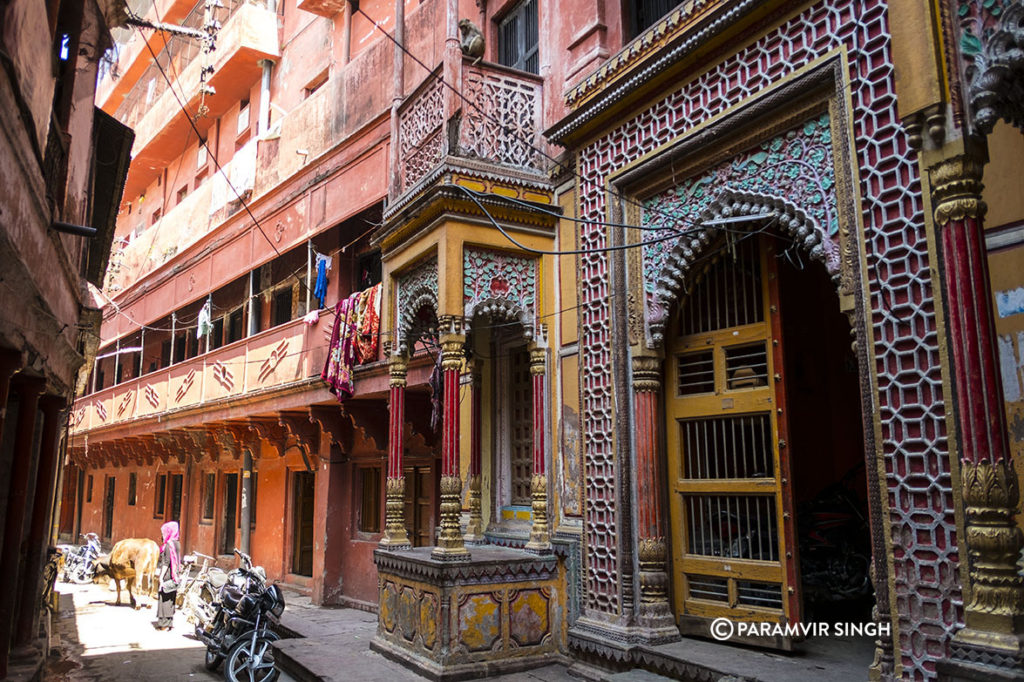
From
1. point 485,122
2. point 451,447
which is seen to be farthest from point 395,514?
point 485,122

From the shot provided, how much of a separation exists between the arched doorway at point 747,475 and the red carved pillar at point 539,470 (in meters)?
1.44

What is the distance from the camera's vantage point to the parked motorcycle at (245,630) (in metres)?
7.46

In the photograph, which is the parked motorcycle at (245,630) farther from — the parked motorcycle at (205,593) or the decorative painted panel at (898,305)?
the decorative painted panel at (898,305)

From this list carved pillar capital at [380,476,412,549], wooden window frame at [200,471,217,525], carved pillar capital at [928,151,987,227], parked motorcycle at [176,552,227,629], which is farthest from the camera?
wooden window frame at [200,471,217,525]

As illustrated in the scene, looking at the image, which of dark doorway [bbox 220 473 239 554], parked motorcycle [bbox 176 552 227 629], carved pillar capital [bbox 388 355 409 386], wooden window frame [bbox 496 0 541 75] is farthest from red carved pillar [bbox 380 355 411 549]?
dark doorway [bbox 220 473 239 554]

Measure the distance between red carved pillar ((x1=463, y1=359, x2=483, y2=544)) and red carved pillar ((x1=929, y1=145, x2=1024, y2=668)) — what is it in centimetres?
570

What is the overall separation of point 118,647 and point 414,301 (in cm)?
656

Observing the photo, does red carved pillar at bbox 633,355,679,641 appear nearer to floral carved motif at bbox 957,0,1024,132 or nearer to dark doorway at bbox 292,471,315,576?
floral carved motif at bbox 957,0,1024,132

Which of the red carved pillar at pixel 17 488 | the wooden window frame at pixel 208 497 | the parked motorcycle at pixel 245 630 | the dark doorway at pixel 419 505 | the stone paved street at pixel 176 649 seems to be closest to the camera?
the red carved pillar at pixel 17 488

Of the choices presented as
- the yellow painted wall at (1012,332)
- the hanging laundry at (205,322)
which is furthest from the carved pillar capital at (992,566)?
the hanging laundry at (205,322)

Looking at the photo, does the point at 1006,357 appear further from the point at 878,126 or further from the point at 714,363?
the point at 714,363

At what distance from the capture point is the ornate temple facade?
4.01 metres

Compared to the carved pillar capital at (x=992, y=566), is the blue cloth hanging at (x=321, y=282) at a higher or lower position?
higher

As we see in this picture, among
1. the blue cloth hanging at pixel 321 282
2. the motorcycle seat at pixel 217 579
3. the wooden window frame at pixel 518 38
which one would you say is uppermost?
the wooden window frame at pixel 518 38
